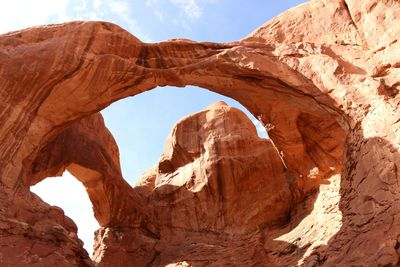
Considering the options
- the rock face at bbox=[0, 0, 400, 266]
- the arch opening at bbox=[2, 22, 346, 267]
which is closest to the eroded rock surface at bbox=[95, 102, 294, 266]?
the rock face at bbox=[0, 0, 400, 266]

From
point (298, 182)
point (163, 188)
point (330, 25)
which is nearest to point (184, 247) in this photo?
point (163, 188)

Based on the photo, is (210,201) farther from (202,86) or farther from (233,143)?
(202,86)

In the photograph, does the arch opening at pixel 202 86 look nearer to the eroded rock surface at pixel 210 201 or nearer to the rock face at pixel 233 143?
the rock face at pixel 233 143

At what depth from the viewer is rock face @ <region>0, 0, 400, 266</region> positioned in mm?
10086

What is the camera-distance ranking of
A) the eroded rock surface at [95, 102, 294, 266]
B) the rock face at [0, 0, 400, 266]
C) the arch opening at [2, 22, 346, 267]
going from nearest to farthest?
the rock face at [0, 0, 400, 266]
the arch opening at [2, 22, 346, 267]
the eroded rock surface at [95, 102, 294, 266]

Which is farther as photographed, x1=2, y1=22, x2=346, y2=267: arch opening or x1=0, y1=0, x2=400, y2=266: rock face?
x1=2, y1=22, x2=346, y2=267: arch opening

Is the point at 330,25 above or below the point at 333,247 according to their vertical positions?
above

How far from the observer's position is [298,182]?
16984mm

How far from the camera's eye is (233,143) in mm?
19312

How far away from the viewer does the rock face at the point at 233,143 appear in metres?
10.1

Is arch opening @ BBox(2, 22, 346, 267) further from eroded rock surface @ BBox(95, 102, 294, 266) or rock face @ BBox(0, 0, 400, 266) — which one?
eroded rock surface @ BBox(95, 102, 294, 266)

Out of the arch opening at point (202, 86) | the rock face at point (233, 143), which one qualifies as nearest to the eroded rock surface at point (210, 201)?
the rock face at point (233, 143)

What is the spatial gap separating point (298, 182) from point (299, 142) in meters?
2.33

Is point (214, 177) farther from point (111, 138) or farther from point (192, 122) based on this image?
point (111, 138)
